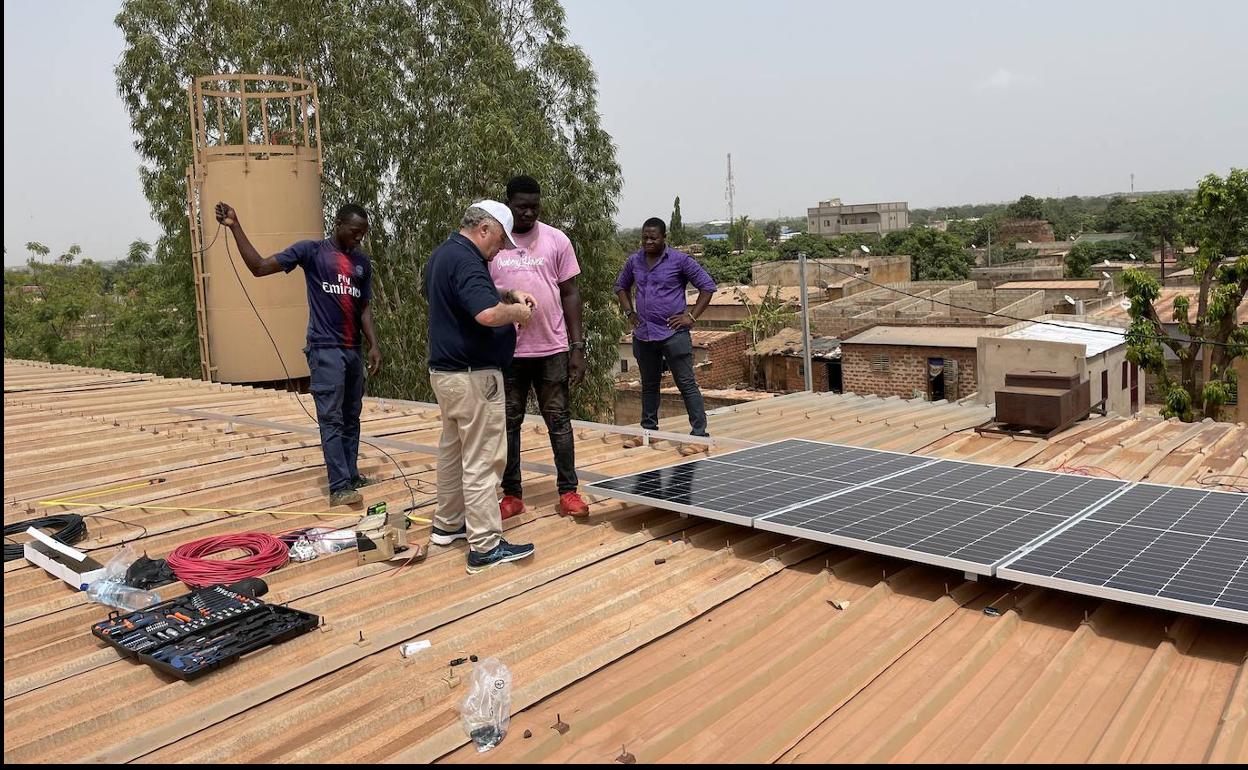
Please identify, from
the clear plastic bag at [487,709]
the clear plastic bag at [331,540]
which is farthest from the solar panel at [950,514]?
the clear plastic bag at [331,540]

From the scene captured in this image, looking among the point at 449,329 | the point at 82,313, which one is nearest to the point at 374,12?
the point at 82,313

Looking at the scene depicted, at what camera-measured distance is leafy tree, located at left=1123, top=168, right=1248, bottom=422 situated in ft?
61.2

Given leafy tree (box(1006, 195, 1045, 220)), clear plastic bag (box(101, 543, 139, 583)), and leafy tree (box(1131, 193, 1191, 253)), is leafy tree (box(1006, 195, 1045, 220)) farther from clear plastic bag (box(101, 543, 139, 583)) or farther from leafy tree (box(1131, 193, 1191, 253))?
clear plastic bag (box(101, 543, 139, 583))

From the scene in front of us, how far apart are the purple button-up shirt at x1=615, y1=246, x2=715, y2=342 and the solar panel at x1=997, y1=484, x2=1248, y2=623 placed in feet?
11.6

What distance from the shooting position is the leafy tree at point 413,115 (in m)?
22.4

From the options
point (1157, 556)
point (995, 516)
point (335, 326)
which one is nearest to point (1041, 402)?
point (995, 516)

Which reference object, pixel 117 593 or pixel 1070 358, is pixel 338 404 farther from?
pixel 1070 358

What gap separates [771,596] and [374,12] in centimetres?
2242

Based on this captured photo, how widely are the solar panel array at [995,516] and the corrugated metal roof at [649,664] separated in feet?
0.65

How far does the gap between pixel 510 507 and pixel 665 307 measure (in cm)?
259

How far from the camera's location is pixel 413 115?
2303 centimetres

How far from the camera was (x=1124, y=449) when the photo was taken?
299 inches

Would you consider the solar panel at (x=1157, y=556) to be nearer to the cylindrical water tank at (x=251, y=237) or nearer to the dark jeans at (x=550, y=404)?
the dark jeans at (x=550, y=404)

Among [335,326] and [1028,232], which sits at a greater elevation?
[1028,232]
